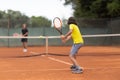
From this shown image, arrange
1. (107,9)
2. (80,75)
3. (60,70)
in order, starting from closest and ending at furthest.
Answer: (80,75) → (60,70) → (107,9)

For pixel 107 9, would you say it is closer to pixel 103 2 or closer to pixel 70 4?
pixel 103 2

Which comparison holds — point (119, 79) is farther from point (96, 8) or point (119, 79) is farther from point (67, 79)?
point (96, 8)

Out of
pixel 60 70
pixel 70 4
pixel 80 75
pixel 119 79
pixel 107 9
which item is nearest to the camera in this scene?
pixel 119 79

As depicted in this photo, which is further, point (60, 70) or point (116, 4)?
point (116, 4)

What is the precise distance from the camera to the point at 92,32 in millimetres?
30500

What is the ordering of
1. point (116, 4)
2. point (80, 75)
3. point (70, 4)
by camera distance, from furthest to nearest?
point (70, 4) → point (116, 4) → point (80, 75)

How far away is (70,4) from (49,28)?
8.04 meters

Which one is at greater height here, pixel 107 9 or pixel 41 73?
pixel 107 9

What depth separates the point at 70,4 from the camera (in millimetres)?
37219

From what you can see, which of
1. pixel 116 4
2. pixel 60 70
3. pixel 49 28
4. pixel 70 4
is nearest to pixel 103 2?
pixel 116 4

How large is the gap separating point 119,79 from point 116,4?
750 inches

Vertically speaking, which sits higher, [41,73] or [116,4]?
[116,4]

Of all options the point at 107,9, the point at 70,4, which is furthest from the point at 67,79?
the point at 70,4

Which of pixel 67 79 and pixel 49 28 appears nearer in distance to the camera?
pixel 67 79
